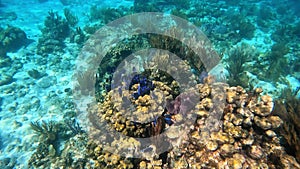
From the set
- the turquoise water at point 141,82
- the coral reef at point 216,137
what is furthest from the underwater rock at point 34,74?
the coral reef at point 216,137

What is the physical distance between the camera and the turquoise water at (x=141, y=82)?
3447mm

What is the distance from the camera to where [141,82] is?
173 inches

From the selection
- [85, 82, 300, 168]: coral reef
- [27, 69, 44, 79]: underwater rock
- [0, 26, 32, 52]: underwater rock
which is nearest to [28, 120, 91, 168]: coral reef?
[85, 82, 300, 168]: coral reef

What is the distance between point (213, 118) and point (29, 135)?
5.37m

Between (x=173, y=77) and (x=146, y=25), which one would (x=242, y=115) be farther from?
(x=146, y=25)

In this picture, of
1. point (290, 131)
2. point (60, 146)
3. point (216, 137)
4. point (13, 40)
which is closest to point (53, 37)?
point (13, 40)

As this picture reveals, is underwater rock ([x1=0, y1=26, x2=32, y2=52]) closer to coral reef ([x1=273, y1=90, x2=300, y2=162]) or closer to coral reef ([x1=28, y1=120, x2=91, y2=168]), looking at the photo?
coral reef ([x1=28, y1=120, x2=91, y2=168])

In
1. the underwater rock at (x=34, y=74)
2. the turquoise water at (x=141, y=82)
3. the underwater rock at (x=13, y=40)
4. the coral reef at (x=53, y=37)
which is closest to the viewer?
the turquoise water at (x=141, y=82)

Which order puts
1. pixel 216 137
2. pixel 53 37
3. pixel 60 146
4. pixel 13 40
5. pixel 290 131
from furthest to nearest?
1. pixel 53 37
2. pixel 13 40
3. pixel 60 146
4. pixel 290 131
5. pixel 216 137

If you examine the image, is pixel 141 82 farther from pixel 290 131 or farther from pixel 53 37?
pixel 53 37

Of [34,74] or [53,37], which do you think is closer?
[34,74]

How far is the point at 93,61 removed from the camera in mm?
8242

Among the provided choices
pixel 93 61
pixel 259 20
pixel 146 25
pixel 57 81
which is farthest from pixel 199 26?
pixel 57 81

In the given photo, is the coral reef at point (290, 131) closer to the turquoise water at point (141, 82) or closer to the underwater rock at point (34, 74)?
the turquoise water at point (141, 82)
